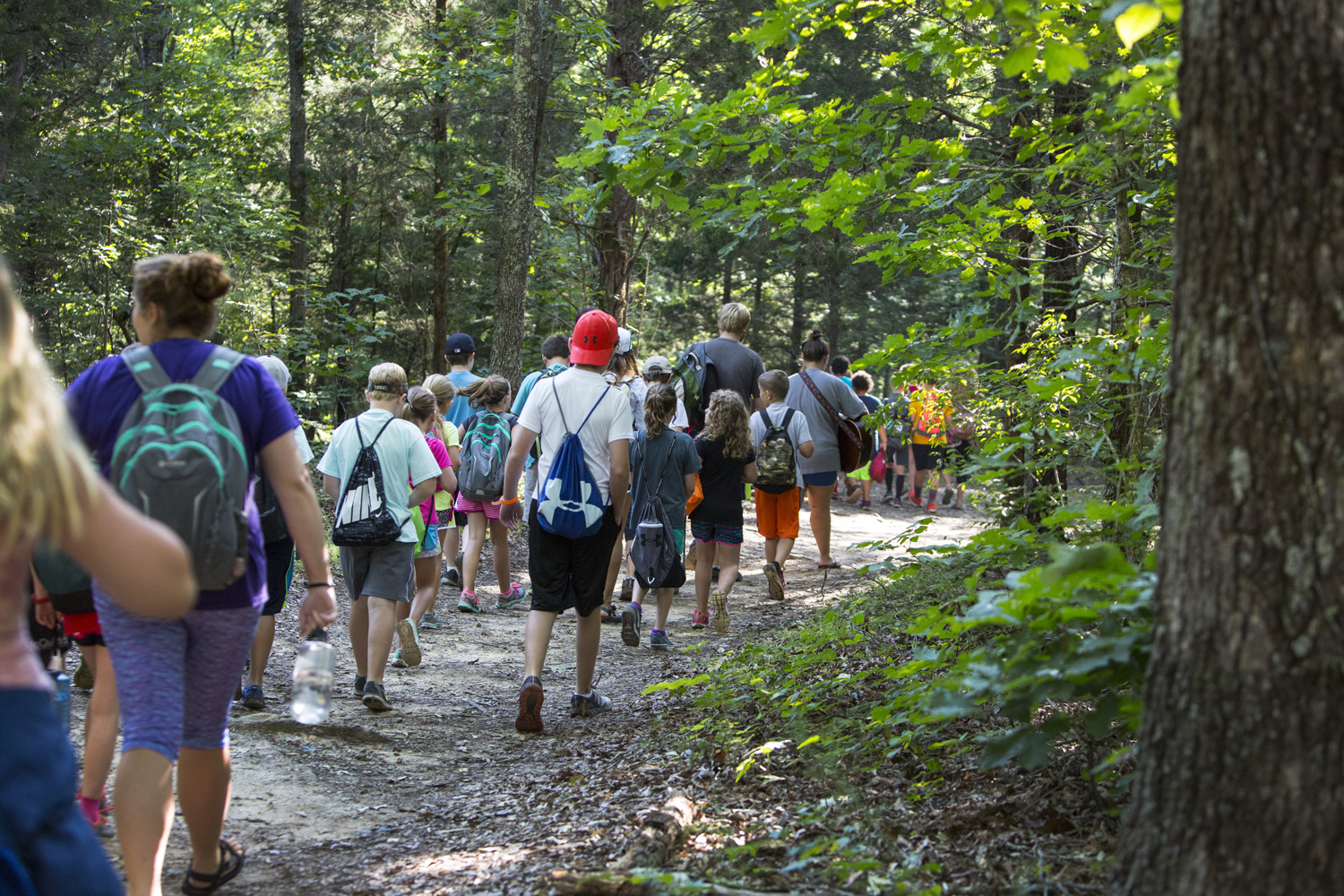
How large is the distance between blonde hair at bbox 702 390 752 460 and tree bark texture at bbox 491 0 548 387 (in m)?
4.65

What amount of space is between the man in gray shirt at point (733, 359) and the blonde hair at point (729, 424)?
102 cm

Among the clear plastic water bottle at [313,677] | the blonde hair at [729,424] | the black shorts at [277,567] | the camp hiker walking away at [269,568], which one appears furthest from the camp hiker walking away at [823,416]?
the clear plastic water bottle at [313,677]

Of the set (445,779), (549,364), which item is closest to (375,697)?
(445,779)

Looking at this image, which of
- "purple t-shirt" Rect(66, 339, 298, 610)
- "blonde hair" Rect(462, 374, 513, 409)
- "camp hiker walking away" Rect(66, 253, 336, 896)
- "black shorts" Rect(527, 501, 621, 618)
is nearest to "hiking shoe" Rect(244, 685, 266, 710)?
"black shorts" Rect(527, 501, 621, 618)

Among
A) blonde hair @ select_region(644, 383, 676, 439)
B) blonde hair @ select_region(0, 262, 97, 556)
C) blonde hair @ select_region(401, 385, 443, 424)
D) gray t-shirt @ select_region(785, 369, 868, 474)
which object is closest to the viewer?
blonde hair @ select_region(0, 262, 97, 556)

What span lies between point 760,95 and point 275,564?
355 cm

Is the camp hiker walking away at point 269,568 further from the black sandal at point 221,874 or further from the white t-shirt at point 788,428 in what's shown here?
the white t-shirt at point 788,428

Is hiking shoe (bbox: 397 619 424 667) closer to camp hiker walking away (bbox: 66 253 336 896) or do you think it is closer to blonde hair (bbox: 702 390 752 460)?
blonde hair (bbox: 702 390 752 460)

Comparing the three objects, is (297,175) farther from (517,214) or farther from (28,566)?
(28,566)

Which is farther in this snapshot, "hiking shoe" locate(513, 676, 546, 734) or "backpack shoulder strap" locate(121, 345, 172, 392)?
"hiking shoe" locate(513, 676, 546, 734)

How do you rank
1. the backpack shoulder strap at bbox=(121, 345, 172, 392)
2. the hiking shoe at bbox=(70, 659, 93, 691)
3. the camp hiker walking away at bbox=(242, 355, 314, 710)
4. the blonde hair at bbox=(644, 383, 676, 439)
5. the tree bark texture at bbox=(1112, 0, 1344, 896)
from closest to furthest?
the tree bark texture at bbox=(1112, 0, 1344, 896) < the backpack shoulder strap at bbox=(121, 345, 172, 392) < the camp hiker walking away at bbox=(242, 355, 314, 710) < the hiking shoe at bbox=(70, 659, 93, 691) < the blonde hair at bbox=(644, 383, 676, 439)

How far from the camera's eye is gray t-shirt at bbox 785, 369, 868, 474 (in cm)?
1036

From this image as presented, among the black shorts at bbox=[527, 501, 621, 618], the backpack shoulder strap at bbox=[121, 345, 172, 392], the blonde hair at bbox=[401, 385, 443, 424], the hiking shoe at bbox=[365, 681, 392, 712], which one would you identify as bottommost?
the hiking shoe at bbox=[365, 681, 392, 712]

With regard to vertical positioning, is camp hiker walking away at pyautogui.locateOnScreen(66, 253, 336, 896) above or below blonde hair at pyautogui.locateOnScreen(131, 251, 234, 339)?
Answer: below
